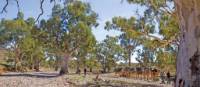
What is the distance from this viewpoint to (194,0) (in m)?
6.69

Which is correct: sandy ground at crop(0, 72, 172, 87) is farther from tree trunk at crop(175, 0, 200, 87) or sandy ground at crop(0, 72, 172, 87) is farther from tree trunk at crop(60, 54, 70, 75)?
tree trunk at crop(175, 0, 200, 87)

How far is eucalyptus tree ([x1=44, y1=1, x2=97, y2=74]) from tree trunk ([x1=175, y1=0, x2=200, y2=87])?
45.4 m

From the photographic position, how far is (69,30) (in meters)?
53.8

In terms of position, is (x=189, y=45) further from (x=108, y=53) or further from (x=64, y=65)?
(x=108, y=53)

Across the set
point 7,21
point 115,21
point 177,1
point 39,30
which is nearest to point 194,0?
point 177,1

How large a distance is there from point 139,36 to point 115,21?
4.45 meters

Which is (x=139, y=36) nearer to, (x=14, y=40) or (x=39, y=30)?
(x=39, y=30)

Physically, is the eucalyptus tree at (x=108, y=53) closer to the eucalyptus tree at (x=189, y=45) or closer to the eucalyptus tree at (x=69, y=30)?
the eucalyptus tree at (x=69, y=30)

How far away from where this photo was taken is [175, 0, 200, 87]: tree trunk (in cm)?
683

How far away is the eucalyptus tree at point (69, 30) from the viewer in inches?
2095

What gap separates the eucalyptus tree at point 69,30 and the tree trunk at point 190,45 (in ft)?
149

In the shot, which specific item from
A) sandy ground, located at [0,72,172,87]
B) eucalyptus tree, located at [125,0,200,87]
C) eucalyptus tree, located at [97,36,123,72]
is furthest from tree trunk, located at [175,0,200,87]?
eucalyptus tree, located at [97,36,123,72]

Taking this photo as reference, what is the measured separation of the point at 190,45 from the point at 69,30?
47.2 m

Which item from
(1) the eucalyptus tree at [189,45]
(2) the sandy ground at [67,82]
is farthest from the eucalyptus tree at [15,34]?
(1) the eucalyptus tree at [189,45]
